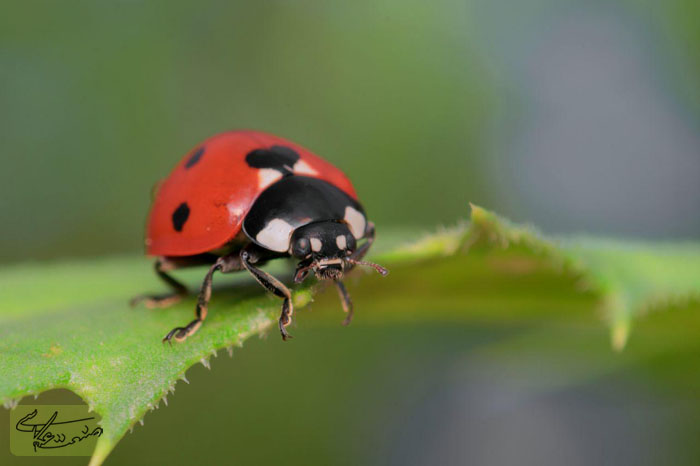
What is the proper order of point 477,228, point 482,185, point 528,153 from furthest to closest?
1. point 528,153
2. point 482,185
3. point 477,228

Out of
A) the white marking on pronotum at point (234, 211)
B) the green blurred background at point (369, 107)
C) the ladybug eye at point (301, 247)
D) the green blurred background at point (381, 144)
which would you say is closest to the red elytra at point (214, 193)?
the white marking on pronotum at point (234, 211)

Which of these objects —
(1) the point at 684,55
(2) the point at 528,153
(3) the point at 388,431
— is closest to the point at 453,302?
(3) the point at 388,431

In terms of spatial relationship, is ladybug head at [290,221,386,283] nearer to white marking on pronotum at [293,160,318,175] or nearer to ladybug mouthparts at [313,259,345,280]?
ladybug mouthparts at [313,259,345,280]

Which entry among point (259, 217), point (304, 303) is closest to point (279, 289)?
point (304, 303)

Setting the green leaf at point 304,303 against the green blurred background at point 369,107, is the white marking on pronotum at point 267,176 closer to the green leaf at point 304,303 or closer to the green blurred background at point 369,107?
the green leaf at point 304,303

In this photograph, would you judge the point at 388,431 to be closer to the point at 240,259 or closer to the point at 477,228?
the point at 240,259

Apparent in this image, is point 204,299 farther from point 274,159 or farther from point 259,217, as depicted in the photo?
point 274,159
